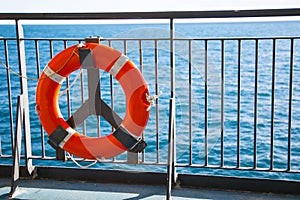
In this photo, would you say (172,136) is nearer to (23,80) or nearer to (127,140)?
(127,140)

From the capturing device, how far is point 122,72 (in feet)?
9.41

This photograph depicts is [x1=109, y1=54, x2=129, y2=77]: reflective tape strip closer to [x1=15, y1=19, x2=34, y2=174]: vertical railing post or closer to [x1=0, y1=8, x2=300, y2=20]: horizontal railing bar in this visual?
[x1=0, y1=8, x2=300, y2=20]: horizontal railing bar

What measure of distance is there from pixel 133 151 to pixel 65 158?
0.52m

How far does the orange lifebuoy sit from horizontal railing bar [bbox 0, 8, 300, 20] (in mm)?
226

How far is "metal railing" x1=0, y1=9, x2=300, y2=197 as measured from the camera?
9.91 feet

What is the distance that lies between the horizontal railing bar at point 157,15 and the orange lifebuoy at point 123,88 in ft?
0.74

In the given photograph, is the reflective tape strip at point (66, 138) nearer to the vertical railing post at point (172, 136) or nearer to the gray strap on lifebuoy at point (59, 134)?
the gray strap on lifebuoy at point (59, 134)

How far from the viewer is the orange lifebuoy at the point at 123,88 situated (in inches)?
112

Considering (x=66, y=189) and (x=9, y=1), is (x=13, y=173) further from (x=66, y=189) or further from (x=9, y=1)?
(x=9, y=1)

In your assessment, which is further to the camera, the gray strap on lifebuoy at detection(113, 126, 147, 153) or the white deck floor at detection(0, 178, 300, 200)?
the white deck floor at detection(0, 178, 300, 200)

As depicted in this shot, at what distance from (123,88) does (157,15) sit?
1.66 feet

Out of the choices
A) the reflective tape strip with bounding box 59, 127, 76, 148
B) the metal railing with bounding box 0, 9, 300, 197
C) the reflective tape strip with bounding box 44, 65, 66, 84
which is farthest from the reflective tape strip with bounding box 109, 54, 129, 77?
the reflective tape strip with bounding box 59, 127, 76, 148

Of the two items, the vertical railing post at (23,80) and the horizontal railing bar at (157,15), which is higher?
the horizontal railing bar at (157,15)

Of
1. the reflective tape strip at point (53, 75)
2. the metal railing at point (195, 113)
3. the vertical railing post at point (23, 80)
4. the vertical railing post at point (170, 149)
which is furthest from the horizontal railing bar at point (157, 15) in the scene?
the vertical railing post at point (170, 149)
